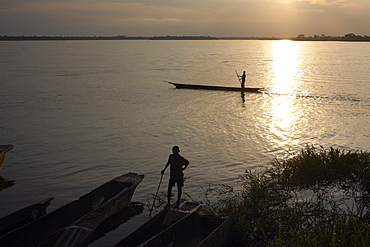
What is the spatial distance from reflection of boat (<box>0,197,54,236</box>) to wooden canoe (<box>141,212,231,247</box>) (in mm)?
3776

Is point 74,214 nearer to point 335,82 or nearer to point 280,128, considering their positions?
point 280,128

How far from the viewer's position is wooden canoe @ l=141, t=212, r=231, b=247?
776cm

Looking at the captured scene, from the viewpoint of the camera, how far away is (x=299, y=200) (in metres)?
11.2

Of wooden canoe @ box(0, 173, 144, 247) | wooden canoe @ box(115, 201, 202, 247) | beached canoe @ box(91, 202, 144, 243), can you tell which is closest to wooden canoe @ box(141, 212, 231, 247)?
wooden canoe @ box(115, 201, 202, 247)

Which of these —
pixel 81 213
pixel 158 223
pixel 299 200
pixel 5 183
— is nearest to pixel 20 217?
pixel 81 213

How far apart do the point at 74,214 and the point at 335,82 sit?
1761 inches

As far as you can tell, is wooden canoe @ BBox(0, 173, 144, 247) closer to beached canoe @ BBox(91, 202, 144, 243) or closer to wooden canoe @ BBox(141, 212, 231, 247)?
beached canoe @ BBox(91, 202, 144, 243)

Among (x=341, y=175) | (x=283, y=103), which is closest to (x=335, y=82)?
(x=283, y=103)

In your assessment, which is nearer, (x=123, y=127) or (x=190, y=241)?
(x=190, y=241)

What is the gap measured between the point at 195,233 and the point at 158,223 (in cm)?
90

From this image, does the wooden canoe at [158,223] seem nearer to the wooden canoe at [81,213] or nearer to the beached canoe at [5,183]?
the wooden canoe at [81,213]

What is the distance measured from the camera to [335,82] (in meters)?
48.2

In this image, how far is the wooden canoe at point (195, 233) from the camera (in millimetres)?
7762

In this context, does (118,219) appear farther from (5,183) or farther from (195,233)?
(5,183)
